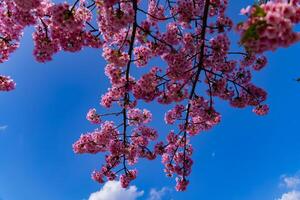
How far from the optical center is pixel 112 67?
12352 mm

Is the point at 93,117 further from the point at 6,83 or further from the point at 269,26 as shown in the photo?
the point at 269,26

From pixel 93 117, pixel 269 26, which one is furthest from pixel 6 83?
pixel 269 26

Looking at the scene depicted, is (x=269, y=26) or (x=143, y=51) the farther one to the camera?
(x=143, y=51)

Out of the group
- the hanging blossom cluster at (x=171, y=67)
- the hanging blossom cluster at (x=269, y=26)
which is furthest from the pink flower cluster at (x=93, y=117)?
the hanging blossom cluster at (x=269, y=26)

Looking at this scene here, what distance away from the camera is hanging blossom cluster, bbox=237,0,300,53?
18.2ft

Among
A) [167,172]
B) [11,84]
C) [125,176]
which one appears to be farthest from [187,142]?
[11,84]

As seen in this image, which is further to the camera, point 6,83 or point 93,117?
point 93,117

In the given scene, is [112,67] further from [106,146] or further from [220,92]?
[106,146]

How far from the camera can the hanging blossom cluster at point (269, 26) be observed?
5.56 metres

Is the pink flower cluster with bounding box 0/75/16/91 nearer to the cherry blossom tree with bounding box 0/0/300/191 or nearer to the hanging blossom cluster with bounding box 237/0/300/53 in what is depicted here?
the cherry blossom tree with bounding box 0/0/300/191

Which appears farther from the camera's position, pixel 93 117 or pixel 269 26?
pixel 93 117

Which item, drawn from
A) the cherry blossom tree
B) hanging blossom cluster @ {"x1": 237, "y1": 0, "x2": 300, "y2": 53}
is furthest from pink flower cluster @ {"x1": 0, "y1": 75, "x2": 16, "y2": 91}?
hanging blossom cluster @ {"x1": 237, "y1": 0, "x2": 300, "y2": 53}

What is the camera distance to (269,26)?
558 centimetres

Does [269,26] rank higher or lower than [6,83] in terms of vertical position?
lower
